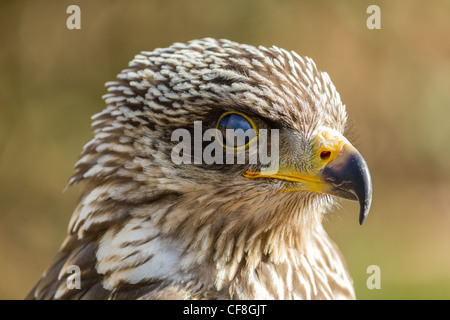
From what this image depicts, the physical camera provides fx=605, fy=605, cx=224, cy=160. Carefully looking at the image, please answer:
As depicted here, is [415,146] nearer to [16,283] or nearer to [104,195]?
[16,283]

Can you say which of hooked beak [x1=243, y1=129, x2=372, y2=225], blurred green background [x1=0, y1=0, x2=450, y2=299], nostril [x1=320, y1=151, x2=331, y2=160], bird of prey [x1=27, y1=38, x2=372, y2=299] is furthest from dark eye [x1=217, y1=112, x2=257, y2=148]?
blurred green background [x1=0, y1=0, x2=450, y2=299]

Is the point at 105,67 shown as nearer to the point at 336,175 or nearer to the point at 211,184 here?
the point at 211,184

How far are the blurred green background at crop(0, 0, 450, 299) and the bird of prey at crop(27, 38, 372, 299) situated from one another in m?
4.57

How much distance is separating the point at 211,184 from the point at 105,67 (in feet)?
16.9

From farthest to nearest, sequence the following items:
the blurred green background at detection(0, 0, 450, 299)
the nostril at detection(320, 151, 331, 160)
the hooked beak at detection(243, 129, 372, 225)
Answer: the blurred green background at detection(0, 0, 450, 299) → the nostril at detection(320, 151, 331, 160) → the hooked beak at detection(243, 129, 372, 225)

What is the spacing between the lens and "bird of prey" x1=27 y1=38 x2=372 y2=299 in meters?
3.05

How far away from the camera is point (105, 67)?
784 cm

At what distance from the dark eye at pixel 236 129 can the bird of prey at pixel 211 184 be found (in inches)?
0.4

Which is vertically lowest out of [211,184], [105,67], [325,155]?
[211,184]

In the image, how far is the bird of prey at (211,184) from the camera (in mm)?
3047

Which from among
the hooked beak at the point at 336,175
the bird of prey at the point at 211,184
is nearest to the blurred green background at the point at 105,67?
the bird of prey at the point at 211,184

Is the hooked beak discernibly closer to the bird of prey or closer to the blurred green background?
the bird of prey

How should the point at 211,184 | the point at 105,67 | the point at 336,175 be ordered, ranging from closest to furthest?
the point at 336,175, the point at 211,184, the point at 105,67

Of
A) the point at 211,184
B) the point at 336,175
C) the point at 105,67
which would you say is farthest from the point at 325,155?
the point at 105,67
